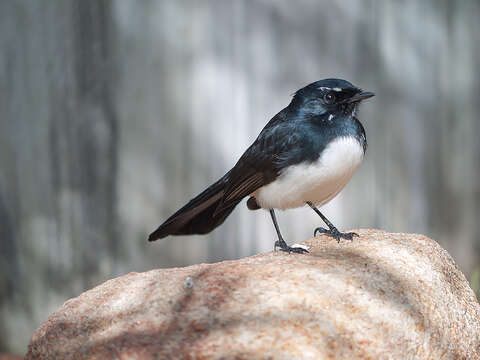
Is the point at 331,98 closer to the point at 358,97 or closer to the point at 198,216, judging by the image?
the point at 358,97

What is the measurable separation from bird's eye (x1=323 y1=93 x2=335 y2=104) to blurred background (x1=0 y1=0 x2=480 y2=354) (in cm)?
140

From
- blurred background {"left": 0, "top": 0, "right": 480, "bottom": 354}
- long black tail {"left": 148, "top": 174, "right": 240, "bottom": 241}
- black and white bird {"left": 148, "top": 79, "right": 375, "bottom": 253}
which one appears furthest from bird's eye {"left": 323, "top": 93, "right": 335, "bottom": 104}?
blurred background {"left": 0, "top": 0, "right": 480, "bottom": 354}

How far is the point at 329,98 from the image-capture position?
3623 millimetres

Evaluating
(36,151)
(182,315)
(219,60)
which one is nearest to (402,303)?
(182,315)

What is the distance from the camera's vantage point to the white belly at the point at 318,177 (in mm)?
3484

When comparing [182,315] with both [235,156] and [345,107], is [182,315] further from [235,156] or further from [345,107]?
[235,156]

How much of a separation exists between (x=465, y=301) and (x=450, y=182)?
255 centimetres

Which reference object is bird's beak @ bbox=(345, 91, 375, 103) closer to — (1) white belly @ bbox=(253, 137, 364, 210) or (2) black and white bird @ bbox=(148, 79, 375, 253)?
(2) black and white bird @ bbox=(148, 79, 375, 253)

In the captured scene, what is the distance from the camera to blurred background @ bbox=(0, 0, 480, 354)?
500 cm

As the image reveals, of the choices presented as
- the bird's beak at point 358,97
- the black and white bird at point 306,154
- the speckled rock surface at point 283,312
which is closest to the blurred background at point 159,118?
the black and white bird at point 306,154

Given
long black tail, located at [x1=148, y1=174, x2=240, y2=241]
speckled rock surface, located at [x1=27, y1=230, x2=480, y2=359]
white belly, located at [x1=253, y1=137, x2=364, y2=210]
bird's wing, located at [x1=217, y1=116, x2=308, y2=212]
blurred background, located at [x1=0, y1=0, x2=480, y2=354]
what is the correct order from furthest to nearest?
blurred background, located at [x1=0, y1=0, x2=480, y2=354]
long black tail, located at [x1=148, y1=174, x2=240, y2=241]
bird's wing, located at [x1=217, y1=116, x2=308, y2=212]
white belly, located at [x1=253, y1=137, x2=364, y2=210]
speckled rock surface, located at [x1=27, y1=230, x2=480, y2=359]

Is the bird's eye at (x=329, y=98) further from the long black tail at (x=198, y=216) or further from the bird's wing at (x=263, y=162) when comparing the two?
the long black tail at (x=198, y=216)

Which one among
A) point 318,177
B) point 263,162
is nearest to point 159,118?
point 263,162

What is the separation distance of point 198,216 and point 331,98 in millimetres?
1194
